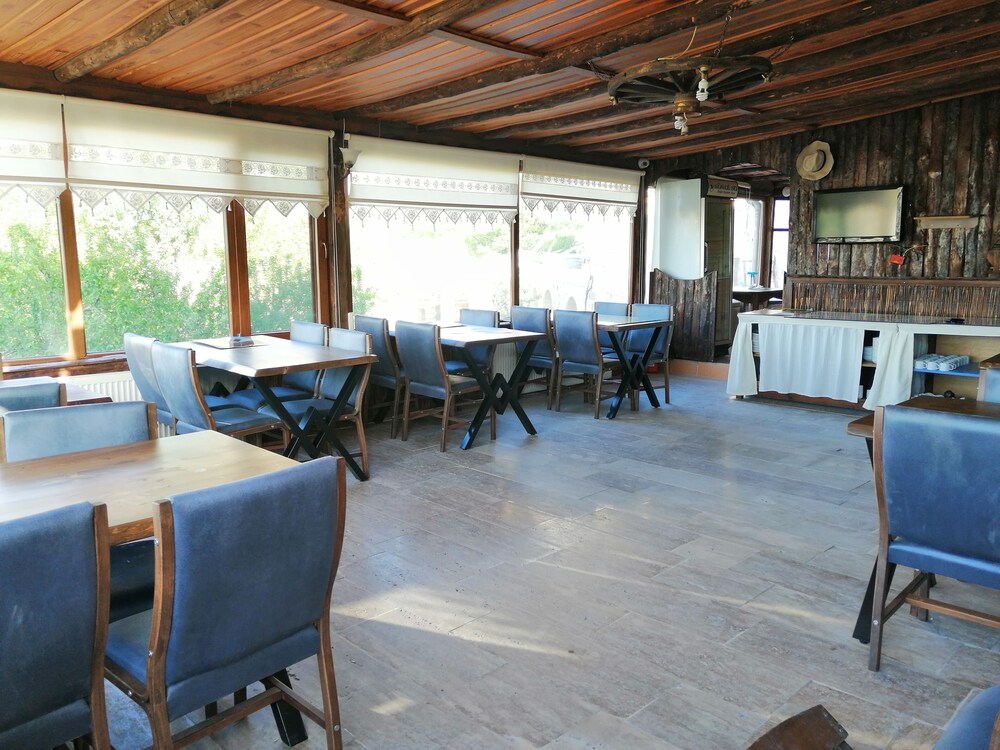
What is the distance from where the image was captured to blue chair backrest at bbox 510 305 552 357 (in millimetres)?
6332

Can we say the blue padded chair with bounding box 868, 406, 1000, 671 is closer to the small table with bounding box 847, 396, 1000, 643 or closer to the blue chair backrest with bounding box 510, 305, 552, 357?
the small table with bounding box 847, 396, 1000, 643

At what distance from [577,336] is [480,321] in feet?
2.68

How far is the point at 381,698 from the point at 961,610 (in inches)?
72.0

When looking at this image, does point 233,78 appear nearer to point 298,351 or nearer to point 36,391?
point 298,351

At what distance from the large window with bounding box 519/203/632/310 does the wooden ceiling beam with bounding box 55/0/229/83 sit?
3.97m

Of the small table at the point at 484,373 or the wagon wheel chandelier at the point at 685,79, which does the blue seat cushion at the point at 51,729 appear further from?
the small table at the point at 484,373

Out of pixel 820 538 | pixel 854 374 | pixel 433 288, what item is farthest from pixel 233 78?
pixel 854 374

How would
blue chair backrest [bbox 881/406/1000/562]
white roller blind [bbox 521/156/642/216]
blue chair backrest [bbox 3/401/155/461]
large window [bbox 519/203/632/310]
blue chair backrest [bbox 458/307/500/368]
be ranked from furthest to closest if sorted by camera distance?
large window [bbox 519/203/632/310], white roller blind [bbox 521/156/642/216], blue chair backrest [bbox 458/307/500/368], blue chair backrest [bbox 3/401/155/461], blue chair backrest [bbox 881/406/1000/562]

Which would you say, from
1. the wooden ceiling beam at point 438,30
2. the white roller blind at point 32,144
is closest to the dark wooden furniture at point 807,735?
the wooden ceiling beam at point 438,30

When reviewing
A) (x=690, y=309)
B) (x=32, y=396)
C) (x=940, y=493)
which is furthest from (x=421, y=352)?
(x=690, y=309)

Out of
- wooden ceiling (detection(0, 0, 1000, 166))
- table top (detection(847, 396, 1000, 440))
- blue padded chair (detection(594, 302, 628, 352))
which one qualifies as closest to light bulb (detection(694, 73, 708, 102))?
wooden ceiling (detection(0, 0, 1000, 166))

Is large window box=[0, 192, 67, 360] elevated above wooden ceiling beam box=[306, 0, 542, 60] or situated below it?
below

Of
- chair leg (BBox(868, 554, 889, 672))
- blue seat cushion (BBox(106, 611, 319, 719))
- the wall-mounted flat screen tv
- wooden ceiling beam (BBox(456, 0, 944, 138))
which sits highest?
wooden ceiling beam (BBox(456, 0, 944, 138))

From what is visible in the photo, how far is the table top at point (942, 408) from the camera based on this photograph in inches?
100
